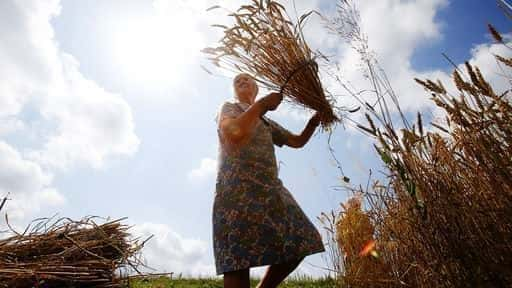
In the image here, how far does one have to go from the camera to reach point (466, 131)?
1.33 m

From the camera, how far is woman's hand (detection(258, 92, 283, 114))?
2.18m

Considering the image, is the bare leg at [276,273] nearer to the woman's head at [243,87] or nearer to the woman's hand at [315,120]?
the woman's hand at [315,120]

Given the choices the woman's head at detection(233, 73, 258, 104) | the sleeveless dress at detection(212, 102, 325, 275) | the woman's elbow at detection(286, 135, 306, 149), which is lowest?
the sleeveless dress at detection(212, 102, 325, 275)

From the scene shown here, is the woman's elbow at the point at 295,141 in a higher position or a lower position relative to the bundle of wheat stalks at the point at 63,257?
higher

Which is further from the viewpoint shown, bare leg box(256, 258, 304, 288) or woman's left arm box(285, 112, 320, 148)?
woman's left arm box(285, 112, 320, 148)

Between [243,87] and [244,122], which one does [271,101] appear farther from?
[243,87]

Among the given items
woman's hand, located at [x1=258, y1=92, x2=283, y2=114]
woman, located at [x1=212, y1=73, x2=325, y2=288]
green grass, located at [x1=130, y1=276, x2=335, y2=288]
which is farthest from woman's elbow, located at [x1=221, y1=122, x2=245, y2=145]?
green grass, located at [x1=130, y1=276, x2=335, y2=288]

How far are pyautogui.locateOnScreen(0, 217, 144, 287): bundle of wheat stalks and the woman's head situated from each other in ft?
4.25

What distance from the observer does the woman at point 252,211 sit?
207 cm

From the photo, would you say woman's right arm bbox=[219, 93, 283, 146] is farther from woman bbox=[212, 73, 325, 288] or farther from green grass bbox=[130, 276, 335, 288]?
green grass bbox=[130, 276, 335, 288]

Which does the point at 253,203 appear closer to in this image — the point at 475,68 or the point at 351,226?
the point at 475,68

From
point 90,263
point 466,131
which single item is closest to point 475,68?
point 466,131

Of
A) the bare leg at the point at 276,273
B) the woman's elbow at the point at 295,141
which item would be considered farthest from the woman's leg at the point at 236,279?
the woman's elbow at the point at 295,141

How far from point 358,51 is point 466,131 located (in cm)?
55
